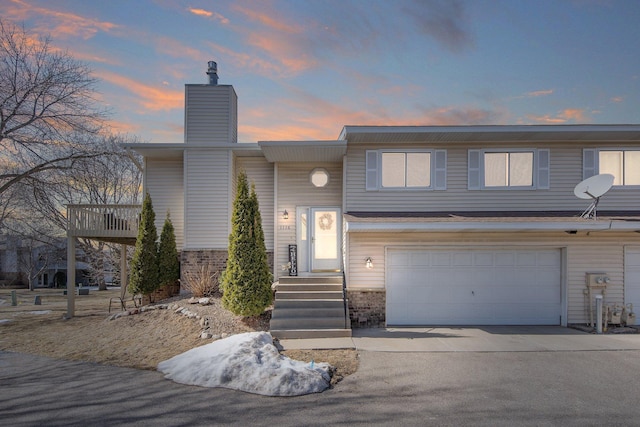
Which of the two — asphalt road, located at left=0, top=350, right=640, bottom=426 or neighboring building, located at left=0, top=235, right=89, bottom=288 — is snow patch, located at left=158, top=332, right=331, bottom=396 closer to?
asphalt road, located at left=0, top=350, right=640, bottom=426

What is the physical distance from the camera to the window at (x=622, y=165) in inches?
477

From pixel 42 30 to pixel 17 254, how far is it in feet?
96.2

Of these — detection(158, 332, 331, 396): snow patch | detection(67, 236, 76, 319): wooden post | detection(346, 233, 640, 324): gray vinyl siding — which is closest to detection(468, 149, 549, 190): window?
detection(346, 233, 640, 324): gray vinyl siding

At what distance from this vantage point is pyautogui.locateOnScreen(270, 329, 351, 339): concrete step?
32.1 feet

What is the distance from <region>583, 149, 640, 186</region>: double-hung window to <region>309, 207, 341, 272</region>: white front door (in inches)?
283

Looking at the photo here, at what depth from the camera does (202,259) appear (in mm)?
13305

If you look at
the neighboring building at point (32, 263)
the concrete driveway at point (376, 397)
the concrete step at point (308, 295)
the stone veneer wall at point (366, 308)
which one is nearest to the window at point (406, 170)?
the stone veneer wall at point (366, 308)

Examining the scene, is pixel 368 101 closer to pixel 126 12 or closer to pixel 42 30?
pixel 126 12

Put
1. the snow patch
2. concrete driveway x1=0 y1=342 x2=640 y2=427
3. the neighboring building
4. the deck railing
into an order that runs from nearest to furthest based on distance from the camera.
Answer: concrete driveway x1=0 y1=342 x2=640 y2=427
the snow patch
the deck railing
the neighboring building

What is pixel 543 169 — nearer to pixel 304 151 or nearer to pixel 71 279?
pixel 304 151

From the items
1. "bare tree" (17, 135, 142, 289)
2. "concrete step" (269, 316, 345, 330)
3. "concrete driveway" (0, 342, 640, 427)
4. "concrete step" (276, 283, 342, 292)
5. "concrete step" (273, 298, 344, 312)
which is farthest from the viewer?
"bare tree" (17, 135, 142, 289)

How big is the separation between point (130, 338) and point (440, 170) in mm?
8907

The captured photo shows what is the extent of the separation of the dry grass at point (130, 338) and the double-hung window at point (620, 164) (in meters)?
8.82

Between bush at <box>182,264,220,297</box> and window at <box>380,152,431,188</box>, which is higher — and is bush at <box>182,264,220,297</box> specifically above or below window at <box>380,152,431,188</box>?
below
